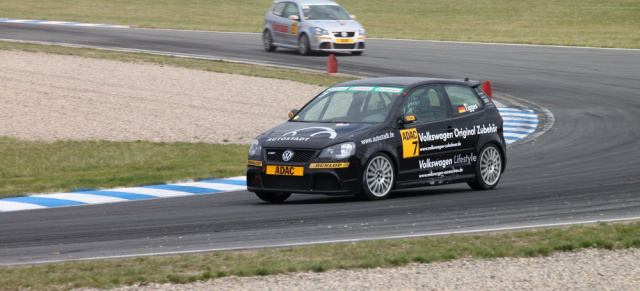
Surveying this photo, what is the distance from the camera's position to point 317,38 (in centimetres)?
3167

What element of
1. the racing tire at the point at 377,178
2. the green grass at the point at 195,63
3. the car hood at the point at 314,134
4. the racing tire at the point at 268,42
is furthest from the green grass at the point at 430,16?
the car hood at the point at 314,134

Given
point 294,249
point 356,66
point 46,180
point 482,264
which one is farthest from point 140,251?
point 356,66

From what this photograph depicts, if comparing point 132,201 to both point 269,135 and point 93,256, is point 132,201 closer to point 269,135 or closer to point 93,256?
point 269,135

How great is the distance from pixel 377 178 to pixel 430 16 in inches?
1684

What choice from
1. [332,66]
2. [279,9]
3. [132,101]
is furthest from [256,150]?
[279,9]

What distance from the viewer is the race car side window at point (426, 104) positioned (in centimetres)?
1319

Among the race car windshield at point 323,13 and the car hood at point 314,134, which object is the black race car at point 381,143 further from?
the race car windshield at point 323,13

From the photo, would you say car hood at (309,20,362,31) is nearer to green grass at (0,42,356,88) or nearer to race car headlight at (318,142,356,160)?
green grass at (0,42,356,88)

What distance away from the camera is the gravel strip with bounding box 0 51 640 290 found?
8.11m

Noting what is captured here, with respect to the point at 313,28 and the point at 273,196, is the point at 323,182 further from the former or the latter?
the point at 313,28

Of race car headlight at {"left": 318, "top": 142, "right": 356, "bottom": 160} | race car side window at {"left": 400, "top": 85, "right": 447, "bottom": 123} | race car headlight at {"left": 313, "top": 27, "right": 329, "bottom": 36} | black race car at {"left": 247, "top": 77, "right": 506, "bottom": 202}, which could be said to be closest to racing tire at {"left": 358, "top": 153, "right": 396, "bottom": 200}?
black race car at {"left": 247, "top": 77, "right": 506, "bottom": 202}

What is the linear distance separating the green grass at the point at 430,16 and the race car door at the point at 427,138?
2481cm

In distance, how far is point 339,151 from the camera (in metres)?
12.3

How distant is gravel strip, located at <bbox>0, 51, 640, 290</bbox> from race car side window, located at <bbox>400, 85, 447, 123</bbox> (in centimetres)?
421
